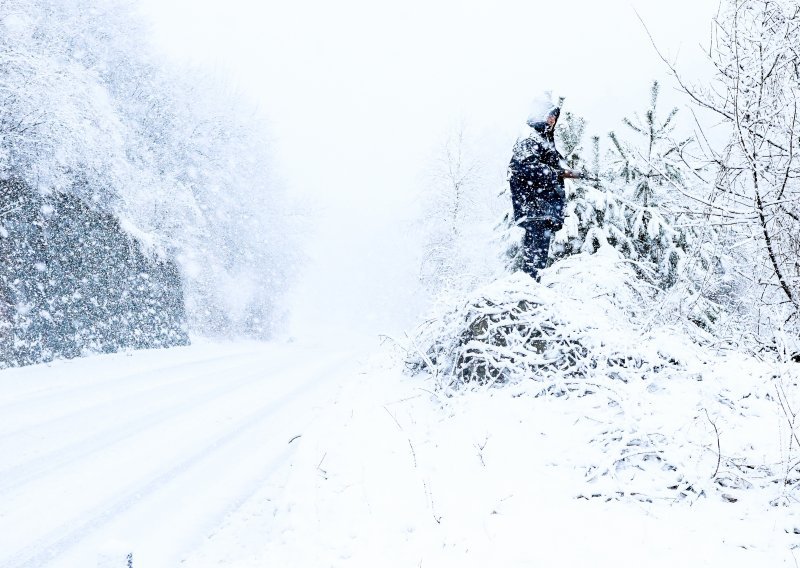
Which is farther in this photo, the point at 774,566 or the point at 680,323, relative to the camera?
the point at 680,323

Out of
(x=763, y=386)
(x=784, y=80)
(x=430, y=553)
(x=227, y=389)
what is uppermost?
(x=784, y=80)

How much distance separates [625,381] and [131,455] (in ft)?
16.9

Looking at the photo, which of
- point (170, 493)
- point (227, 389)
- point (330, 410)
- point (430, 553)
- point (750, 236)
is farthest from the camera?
point (227, 389)

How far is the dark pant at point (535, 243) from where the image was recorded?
6.52 m

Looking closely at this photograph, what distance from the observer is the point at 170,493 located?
4648mm

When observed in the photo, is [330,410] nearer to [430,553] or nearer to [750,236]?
[430,553]

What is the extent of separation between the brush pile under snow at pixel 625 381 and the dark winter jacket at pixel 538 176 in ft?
3.05

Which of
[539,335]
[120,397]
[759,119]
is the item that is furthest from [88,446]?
[759,119]

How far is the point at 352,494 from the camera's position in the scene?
12.3ft

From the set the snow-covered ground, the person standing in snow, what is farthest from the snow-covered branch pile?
the person standing in snow

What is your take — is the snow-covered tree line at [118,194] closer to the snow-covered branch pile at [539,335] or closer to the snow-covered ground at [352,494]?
the snow-covered ground at [352,494]

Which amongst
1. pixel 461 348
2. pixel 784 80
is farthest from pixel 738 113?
pixel 461 348

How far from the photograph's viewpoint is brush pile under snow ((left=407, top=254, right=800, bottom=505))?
2.92m

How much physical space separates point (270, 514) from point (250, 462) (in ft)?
4.90
